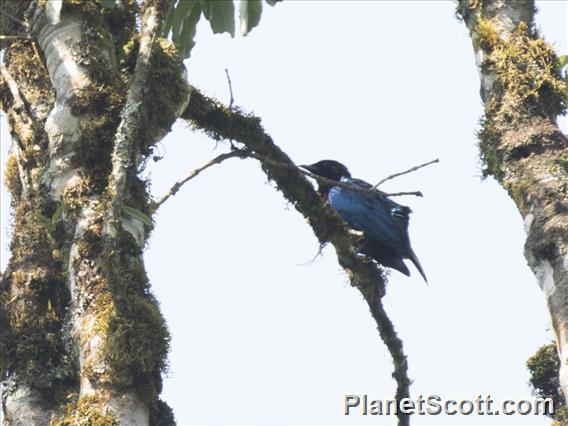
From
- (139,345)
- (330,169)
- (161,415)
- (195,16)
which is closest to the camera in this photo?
(139,345)

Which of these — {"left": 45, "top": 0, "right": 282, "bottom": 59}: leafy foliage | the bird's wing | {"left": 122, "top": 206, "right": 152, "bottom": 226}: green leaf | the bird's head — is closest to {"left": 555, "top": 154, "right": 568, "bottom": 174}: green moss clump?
{"left": 45, "top": 0, "right": 282, "bottom": 59}: leafy foliage

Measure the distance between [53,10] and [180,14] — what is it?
2.07 feet

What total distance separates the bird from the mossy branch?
3.87 ft

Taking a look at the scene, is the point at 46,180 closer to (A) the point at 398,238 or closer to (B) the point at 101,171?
(B) the point at 101,171

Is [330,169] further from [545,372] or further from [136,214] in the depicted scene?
[136,214]

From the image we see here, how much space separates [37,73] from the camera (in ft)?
16.8

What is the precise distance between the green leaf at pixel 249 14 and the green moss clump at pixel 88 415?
140cm

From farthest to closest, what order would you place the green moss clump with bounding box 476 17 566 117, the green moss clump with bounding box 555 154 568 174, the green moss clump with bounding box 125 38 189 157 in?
the green moss clump with bounding box 476 17 566 117 → the green moss clump with bounding box 125 38 189 157 → the green moss clump with bounding box 555 154 568 174

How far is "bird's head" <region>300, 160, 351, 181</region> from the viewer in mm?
7922

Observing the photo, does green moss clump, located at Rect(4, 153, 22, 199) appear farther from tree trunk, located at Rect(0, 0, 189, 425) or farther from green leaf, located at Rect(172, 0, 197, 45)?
green leaf, located at Rect(172, 0, 197, 45)

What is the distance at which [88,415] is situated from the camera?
11.4 ft

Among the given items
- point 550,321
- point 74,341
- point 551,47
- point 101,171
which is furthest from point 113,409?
point 551,47

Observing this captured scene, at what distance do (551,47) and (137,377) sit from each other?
2790mm

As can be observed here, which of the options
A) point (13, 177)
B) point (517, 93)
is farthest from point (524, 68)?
point (13, 177)
